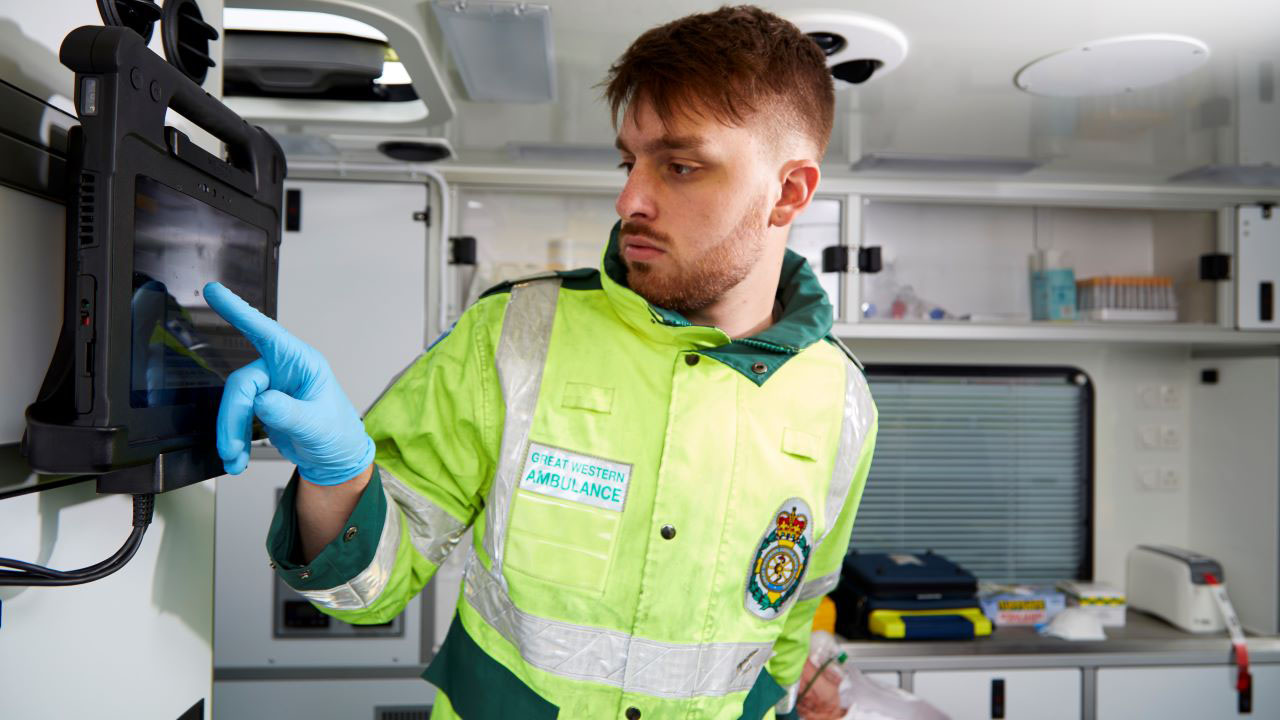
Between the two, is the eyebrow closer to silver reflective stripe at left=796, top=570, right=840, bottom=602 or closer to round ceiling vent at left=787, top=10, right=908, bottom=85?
round ceiling vent at left=787, top=10, right=908, bottom=85

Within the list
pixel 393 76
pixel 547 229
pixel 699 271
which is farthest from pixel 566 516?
pixel 547 229

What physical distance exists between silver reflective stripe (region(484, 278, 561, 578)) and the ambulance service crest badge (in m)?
0.37

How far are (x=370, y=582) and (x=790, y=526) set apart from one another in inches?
23.7

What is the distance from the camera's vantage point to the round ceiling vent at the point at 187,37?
69cm

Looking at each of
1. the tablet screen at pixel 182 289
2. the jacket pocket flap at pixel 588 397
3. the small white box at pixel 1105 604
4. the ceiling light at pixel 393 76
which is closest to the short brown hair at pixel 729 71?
the jacket pocket flap at pixel 588 397

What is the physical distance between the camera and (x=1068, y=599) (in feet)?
9.53

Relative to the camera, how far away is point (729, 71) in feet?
3.59

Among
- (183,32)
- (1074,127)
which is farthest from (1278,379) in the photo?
(183,32)

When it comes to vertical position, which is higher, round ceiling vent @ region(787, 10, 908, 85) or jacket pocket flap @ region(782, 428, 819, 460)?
round ceiling vent @ region(787, 10, 908, 85)

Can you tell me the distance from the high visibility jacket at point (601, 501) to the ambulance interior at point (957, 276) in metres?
0.34

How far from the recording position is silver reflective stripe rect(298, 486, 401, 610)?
89 centimetres

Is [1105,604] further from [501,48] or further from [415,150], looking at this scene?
[415,150]

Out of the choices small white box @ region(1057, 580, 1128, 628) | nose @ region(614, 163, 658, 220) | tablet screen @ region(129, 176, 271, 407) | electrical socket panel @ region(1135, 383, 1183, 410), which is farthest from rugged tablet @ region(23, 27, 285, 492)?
electrical socket panel @ region(1135, 383, 1183, 410)

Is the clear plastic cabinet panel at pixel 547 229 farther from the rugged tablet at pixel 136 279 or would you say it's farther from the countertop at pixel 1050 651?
the rugged tablet at pixel 136 279
